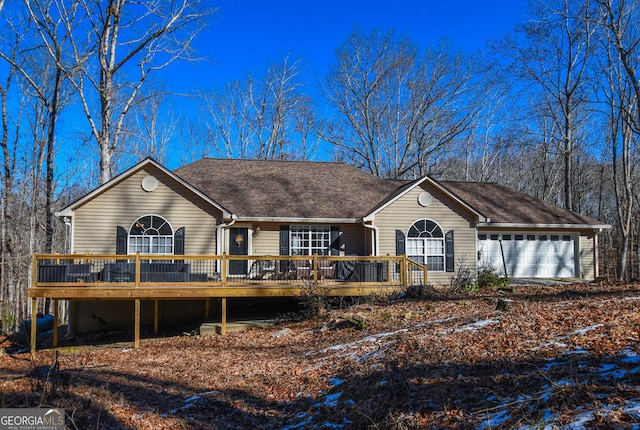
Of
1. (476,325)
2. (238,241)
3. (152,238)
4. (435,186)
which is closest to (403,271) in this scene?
(435,186)

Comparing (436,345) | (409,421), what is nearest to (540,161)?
(436,345)

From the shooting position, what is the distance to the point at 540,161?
130ft

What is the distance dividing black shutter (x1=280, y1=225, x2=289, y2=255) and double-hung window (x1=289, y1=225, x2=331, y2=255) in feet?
0.48

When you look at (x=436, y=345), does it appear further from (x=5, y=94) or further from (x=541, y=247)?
(x=5, y=94)

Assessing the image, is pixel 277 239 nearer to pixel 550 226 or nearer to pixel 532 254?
pixel 532 254

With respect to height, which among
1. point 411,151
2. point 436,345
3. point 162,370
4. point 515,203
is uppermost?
point 411,151

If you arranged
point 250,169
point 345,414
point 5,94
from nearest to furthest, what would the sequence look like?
point 345,414 → point 250,169 → point 5,94

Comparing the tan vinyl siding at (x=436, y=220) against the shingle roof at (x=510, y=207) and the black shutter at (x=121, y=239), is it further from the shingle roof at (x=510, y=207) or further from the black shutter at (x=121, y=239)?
the black shutter at (x=121, y=239)

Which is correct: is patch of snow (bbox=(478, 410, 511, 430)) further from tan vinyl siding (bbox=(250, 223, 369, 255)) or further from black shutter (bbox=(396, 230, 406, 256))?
tan vinyl siding (bbox=(250, 223, 369, 255))

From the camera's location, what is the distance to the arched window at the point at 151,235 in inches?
623

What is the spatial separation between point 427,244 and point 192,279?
26.7ft

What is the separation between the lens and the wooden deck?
12.9 metres

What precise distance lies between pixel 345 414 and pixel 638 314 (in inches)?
198

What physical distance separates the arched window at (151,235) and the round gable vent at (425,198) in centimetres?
843
